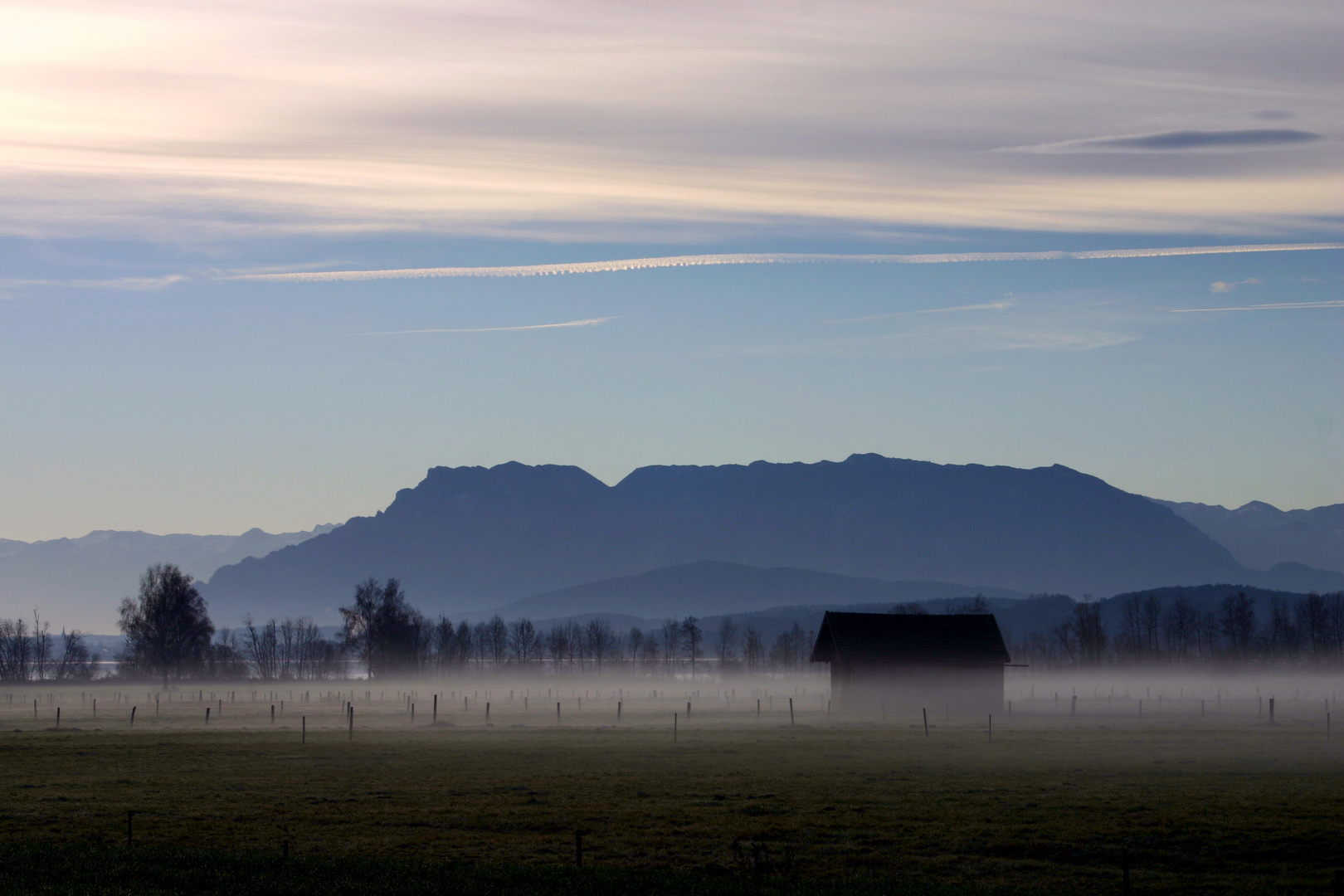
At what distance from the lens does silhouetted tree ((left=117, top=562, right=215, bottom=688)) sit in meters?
162

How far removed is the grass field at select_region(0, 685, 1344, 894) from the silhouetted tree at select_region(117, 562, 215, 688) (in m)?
99.6

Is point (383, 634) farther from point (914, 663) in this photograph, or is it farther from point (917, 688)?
point (917, 688)

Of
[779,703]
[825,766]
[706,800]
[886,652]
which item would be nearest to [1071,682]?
[779,703]

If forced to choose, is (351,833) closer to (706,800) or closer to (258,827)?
(258,827)

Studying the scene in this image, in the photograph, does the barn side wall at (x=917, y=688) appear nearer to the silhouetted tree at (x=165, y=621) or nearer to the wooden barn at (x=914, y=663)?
the wooden barn at (x=914, y=663)

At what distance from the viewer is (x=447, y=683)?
18400 centimetres

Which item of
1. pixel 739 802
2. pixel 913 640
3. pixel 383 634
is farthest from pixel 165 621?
pixel 739 802

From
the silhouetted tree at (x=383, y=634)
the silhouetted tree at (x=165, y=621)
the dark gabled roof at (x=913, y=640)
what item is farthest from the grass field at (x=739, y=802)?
the silhouetted tree at (x=383, y=634)

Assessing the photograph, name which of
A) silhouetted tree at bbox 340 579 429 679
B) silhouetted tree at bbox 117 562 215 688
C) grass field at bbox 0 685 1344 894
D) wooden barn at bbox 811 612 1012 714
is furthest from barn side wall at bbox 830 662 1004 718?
silhouetted tree at bbox 340 579 429 679

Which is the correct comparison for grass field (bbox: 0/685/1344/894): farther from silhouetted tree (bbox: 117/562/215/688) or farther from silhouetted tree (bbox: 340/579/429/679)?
silhouetted tree (bbox: 340/579/429/679)

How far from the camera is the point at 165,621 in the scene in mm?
162375

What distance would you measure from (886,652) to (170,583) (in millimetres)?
107951

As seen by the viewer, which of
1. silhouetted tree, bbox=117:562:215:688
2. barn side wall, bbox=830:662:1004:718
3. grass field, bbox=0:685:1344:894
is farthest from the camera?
silhouetted tree, bbox=117:562:215:688

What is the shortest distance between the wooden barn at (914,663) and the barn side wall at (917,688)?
2.2 inches
